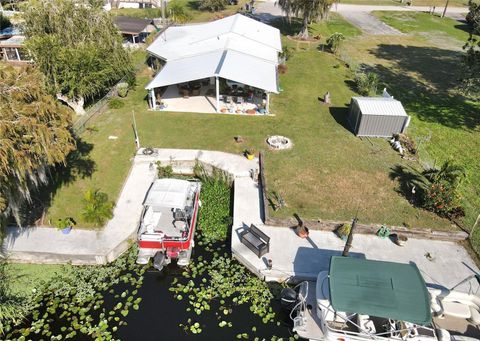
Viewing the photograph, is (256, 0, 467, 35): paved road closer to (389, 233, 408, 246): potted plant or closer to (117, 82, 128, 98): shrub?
(117, 82, 128, 98): shrub

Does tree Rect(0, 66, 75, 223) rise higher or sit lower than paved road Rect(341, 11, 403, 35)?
higher

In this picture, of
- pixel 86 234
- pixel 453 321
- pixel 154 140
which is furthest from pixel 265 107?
pixel 453 321

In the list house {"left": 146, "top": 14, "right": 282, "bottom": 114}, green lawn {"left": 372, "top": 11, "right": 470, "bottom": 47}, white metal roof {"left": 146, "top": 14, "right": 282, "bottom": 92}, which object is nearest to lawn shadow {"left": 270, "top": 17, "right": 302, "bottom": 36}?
white metal roof {"left": 146, "top": 14, "right": 282, "bottom": 92}

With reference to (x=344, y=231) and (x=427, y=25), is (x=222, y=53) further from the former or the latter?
(x=427, y=25)

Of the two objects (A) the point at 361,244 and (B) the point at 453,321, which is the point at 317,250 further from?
(B) the point at 453,321

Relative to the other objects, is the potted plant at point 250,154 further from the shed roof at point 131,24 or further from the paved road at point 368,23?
the paved road at point 368,23
